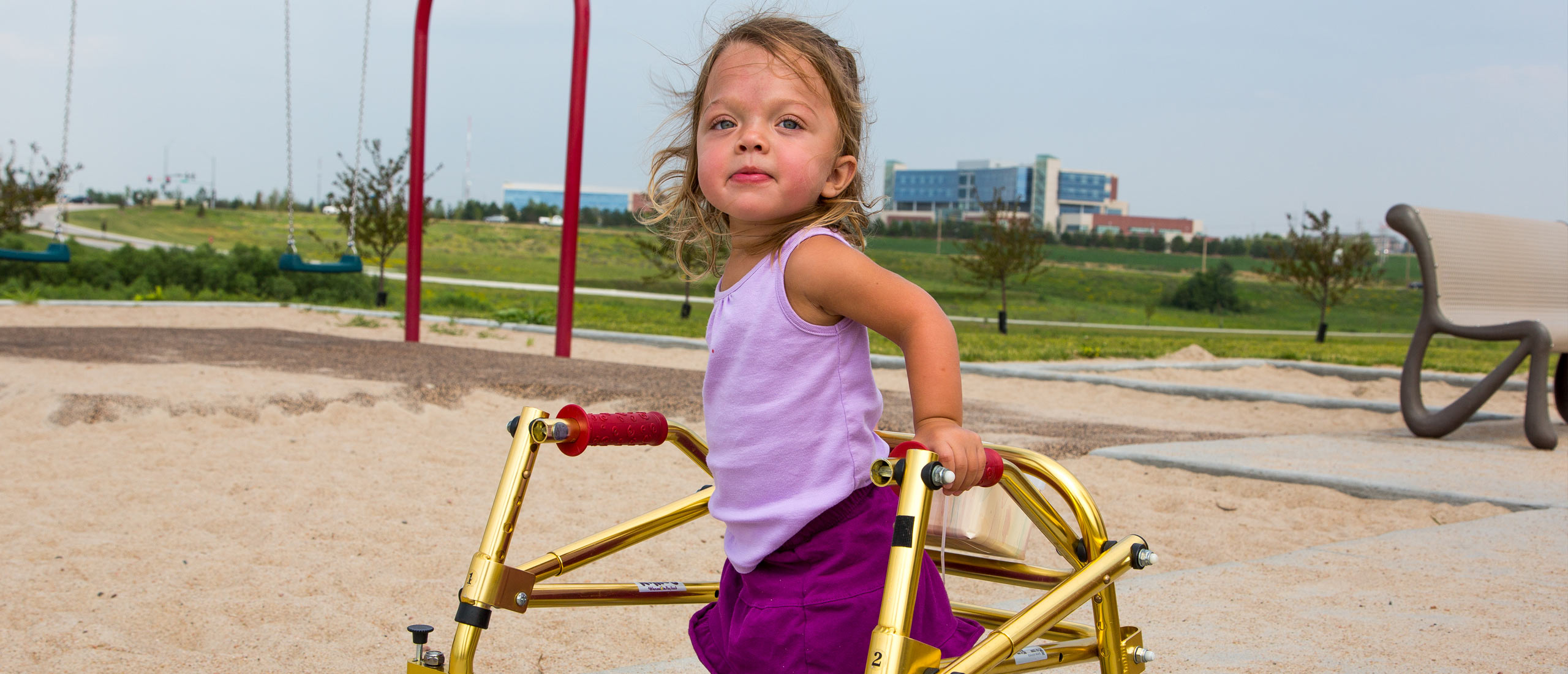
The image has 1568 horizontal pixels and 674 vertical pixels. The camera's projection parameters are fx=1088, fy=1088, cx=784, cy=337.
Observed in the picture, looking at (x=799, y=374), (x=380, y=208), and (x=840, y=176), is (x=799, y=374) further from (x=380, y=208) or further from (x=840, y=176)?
(x=380, y=208)

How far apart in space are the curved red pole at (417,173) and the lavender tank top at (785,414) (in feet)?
26.8

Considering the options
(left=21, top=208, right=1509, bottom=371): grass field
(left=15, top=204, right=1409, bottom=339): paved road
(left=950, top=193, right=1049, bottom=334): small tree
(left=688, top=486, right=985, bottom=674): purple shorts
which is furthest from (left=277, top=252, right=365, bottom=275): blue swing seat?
(left=950, top=193, right=1049, bottom=334): small tree

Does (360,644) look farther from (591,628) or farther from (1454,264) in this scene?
(1454,264)

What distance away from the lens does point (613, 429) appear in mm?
1608

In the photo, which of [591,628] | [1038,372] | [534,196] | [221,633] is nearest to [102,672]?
[221,633]

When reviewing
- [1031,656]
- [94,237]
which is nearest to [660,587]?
[1031,656]

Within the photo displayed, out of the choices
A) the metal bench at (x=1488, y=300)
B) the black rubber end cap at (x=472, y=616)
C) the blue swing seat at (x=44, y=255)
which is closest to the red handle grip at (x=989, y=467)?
the black rubber end cap at (x=472, y=616)

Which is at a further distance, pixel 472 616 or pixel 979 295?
pixel 979 295

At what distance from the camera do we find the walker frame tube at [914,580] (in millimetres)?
1146

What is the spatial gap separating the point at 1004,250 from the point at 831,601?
61.5 feet

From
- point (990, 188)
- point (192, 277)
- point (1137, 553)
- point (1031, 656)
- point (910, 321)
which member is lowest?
point (192, 277)

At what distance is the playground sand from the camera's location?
261 centimetres

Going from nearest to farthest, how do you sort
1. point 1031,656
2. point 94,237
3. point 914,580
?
point 914,580, point 1031,656, point 94,237

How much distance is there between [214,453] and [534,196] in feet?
334
